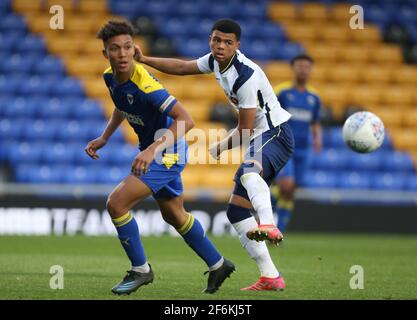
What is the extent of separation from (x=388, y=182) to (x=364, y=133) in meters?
7.11

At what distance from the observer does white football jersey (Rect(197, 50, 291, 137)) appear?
6.09 meters

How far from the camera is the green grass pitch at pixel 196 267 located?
600 cm

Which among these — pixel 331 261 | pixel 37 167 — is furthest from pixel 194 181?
pixel 331 261

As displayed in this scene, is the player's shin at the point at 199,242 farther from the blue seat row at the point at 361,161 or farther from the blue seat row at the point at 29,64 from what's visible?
the blue seat row at the point at 29,64

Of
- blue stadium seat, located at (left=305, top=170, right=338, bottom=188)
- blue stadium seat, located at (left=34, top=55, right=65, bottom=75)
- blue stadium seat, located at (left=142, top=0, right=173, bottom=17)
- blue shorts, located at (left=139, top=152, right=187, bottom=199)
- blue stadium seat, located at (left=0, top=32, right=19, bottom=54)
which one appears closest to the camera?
blue shorts, located at (left=139, top=152, right=187, bottom=199)

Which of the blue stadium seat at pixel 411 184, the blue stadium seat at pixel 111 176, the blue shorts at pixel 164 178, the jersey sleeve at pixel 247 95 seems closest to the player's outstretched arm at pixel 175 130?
the blue shorts at pixel 164 178

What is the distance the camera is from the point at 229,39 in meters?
6.14

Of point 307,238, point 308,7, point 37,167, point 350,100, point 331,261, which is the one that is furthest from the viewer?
point 308,7

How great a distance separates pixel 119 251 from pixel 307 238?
11.0 feet

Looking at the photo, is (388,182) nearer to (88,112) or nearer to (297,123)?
(297,123)

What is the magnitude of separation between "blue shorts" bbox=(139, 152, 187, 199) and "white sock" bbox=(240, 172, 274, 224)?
0.45m

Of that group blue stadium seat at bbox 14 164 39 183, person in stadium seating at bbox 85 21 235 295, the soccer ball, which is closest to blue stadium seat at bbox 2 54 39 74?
blue stadium seat at bbox 14 164 39 183

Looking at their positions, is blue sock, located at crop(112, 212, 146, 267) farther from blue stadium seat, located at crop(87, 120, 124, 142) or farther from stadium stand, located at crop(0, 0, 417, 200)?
blue stadium seat, located at crop(87, 120, 124, 142)

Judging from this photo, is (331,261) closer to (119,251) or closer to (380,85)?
(119,251)
